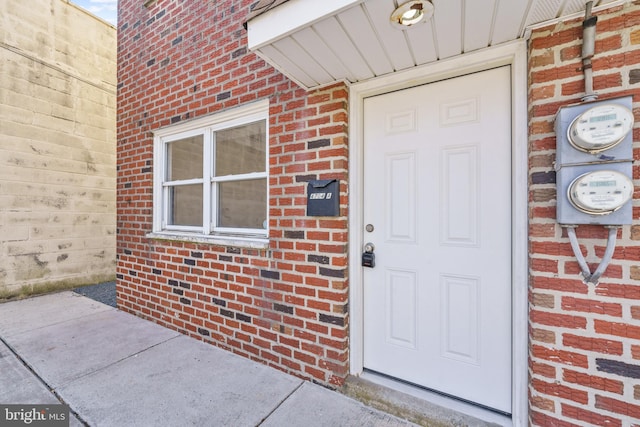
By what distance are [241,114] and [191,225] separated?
4.46 ft

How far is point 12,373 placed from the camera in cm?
220

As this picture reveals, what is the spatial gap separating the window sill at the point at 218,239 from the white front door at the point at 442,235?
929mm

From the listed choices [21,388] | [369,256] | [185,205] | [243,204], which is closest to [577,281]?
[369,256]

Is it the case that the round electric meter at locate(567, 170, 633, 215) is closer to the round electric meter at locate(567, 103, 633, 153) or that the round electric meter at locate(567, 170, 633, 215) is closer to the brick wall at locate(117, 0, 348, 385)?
the round electric meter at locate(567, 103, 633, 153)

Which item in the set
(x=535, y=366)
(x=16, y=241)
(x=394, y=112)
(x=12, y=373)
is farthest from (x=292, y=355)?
(x=16, y=241)

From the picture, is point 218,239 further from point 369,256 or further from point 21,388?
point 21,388

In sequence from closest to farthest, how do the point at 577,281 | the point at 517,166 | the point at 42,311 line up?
the point at 577,281 → the point at 517,166 → the point at 42,311

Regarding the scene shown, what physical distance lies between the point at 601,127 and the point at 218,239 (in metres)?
2.69

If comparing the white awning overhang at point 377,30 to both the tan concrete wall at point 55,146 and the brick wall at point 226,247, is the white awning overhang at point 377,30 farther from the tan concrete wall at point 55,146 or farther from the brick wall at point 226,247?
the tan concrete wall at point 55,146

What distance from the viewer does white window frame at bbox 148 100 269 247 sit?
8.25 feet

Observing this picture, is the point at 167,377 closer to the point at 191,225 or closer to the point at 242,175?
the point at 191,225

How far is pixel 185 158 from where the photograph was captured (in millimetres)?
3178

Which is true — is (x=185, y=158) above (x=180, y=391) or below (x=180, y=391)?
above

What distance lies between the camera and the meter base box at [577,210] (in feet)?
4.20
